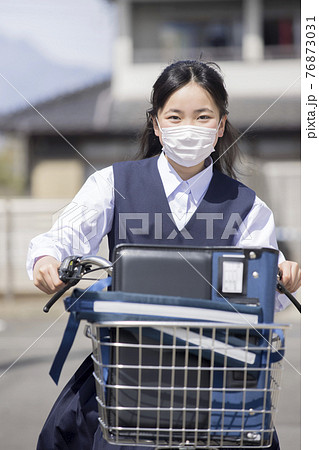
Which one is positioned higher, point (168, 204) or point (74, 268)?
point (168, 204)

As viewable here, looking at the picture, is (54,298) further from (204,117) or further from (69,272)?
(204,117)

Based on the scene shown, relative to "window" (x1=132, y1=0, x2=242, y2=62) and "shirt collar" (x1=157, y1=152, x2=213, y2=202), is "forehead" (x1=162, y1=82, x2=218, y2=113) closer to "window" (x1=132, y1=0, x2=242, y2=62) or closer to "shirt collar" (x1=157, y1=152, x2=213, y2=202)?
"shirt collar" (x1=157, y1=152, x2=213, y2=202)

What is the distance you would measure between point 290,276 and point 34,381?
3606mm

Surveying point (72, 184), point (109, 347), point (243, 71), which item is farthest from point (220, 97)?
point (243, 71)

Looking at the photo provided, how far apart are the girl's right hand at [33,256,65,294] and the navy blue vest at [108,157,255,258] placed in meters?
0.32

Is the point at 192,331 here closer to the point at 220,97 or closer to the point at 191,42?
the point at 220,97

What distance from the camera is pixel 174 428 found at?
59.6 inches

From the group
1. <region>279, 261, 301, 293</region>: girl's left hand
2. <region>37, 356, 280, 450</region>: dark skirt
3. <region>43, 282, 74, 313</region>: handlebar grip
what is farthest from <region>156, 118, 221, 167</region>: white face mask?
<region>37, 356, 280, 450</region>: dark skirt

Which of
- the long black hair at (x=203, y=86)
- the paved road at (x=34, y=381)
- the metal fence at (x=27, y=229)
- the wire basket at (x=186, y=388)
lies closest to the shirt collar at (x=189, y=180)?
the long black hair at (x=203, y=86)

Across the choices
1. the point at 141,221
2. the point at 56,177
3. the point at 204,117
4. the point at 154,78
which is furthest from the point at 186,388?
the point at 154,78

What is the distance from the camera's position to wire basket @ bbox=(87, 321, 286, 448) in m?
1.48

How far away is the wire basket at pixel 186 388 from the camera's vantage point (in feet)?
4.84

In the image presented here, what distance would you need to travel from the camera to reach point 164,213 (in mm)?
1943

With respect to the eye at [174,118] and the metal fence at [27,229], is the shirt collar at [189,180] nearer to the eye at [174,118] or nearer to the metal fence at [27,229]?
the eye at [174,118]
